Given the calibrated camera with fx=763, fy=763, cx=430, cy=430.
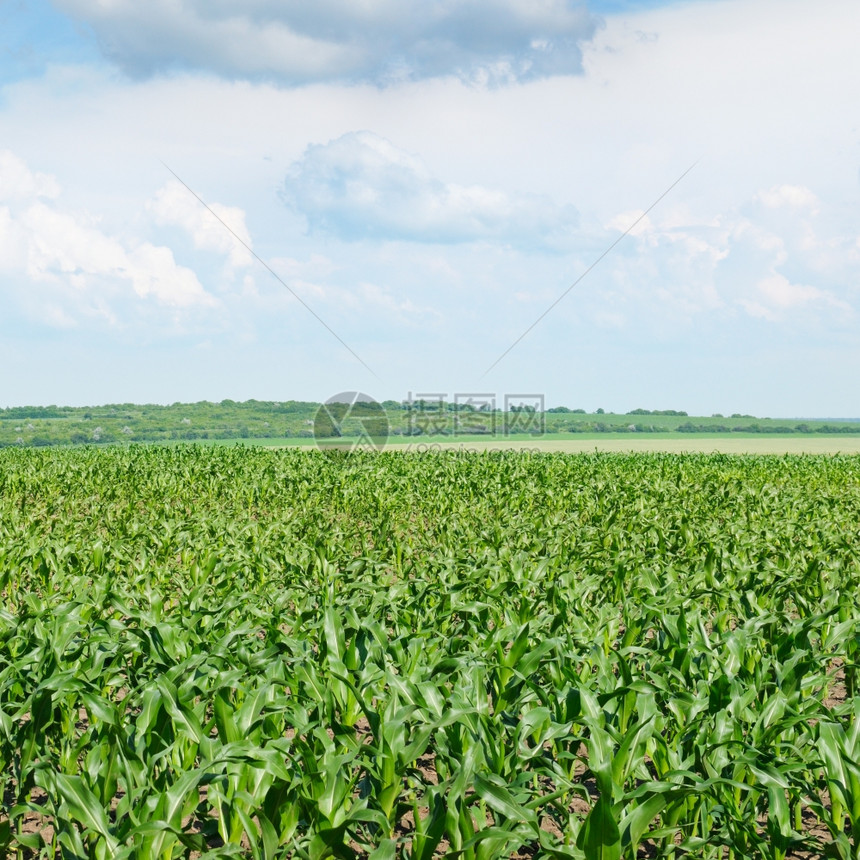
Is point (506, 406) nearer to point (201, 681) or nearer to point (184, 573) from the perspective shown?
point (184, 573)

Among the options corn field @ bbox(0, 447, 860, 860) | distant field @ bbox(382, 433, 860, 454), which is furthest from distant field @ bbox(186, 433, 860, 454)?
corn field @ bbox(0, 447, 860, 860)

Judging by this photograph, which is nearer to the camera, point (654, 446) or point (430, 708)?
point (430, 708)

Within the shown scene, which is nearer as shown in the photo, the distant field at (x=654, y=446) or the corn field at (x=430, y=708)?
the corn field at (x=430, y=708)

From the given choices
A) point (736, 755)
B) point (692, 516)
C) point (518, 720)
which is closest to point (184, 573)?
point (518, 720)

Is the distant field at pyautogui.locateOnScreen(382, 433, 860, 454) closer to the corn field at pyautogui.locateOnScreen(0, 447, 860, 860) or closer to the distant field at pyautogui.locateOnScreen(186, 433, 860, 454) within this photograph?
the distant field at pyautogui.locateOnScreen(186, 433, 860, 454)

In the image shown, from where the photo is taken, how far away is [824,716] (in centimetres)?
409

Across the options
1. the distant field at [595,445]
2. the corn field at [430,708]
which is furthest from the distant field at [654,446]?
the corn field at [430,708]

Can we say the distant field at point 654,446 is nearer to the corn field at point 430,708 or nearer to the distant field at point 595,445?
the distant field at point 595,445

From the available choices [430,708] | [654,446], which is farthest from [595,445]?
[430,708]

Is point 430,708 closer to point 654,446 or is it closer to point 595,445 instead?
point 595,445

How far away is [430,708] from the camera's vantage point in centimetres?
390

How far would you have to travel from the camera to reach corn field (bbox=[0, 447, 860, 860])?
321 cm

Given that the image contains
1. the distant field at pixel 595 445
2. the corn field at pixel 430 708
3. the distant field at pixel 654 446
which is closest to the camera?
the corn field at pixel 430 708

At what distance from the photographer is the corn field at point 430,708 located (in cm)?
321
